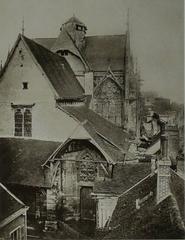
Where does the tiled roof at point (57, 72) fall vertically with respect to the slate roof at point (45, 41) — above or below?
below

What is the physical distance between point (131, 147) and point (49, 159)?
2.79 ft

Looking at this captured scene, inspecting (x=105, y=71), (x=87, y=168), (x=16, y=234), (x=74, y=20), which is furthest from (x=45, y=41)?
(x=16, y=234)

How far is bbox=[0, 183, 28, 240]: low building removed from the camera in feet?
12.0

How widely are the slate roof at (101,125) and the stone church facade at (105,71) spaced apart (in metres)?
0.13

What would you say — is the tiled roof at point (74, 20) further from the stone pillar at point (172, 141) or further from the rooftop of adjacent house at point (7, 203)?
the rooftop of adjacent house at point (7, 203)

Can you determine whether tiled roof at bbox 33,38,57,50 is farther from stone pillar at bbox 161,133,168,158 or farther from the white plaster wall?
stone pillar at bbox 161,133,168,158

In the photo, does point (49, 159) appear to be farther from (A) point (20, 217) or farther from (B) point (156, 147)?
(B) point (156, 147)

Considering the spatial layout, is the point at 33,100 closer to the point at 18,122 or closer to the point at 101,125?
the point at 18,122

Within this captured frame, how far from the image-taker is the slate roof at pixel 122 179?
384 cm

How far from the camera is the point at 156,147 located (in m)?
4.02

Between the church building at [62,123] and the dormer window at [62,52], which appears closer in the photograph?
the church building at [62,123]

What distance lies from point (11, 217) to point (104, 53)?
2654mm

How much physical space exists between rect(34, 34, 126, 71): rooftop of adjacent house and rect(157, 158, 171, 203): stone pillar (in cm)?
142

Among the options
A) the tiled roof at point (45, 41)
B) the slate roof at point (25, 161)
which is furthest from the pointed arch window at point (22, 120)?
the tiled roof at point (45, 41)
